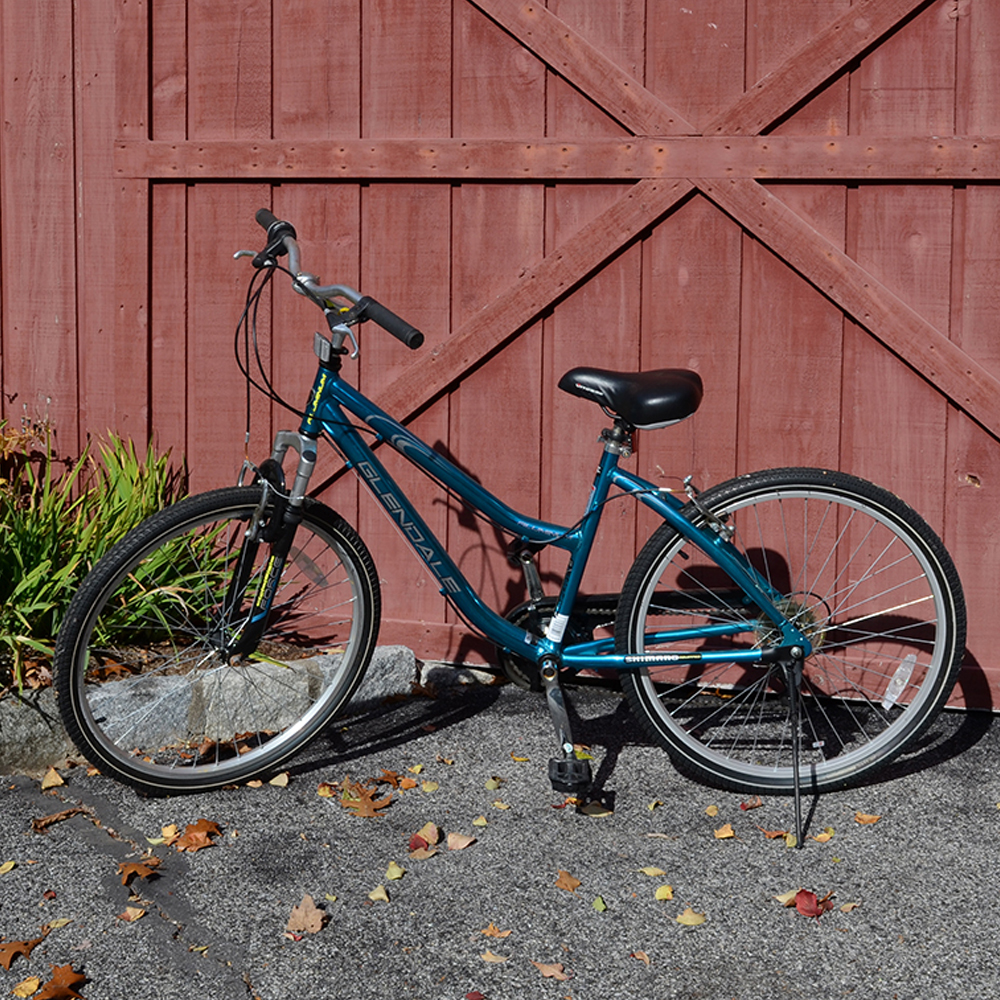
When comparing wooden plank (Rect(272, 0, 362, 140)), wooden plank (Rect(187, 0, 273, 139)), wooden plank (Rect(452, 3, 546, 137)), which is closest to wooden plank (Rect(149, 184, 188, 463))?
wooden plank (Rect(187, 0, 273, 139))

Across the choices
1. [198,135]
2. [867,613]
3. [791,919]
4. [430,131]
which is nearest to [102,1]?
[198,135]

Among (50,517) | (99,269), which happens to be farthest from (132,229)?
(50,517)

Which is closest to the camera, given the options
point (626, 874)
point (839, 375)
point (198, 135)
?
point (626, 874)

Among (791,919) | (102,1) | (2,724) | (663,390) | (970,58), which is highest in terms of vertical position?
(102,1)

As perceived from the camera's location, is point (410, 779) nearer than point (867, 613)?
Yes

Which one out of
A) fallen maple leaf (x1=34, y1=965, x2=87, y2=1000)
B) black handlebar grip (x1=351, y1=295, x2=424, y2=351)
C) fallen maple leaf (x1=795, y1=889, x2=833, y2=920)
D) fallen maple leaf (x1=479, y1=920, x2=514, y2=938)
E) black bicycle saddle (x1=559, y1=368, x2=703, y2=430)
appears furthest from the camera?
black bicycle saddle (x1=559, y1=368, x2=703, y2=430)

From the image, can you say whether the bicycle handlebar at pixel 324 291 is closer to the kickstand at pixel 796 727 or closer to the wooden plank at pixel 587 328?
the wooden plank at pixel 587 328

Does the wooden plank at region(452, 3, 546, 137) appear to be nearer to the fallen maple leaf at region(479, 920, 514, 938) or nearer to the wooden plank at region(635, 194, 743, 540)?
the wooden plank at region(635, 194, 743, 540)

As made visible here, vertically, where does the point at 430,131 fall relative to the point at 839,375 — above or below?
above

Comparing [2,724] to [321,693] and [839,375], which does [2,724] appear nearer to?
[321,693]

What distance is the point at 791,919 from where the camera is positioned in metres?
2.71

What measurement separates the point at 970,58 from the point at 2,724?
3.49m

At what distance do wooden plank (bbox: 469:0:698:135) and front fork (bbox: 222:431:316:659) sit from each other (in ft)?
5.24

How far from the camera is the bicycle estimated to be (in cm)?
312
